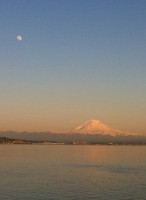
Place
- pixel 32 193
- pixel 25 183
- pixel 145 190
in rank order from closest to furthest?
pixel 32 193, pixel 145 190, pixel 25 183

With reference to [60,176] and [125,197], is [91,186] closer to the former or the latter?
[125,197]

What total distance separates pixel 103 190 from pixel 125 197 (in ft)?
18.3

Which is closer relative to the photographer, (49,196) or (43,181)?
(49,196)

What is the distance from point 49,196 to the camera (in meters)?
47.8

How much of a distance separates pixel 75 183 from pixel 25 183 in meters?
9.24

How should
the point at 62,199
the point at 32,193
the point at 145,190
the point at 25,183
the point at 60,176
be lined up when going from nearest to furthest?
1. the point at 62,199
2. the point at 32,193
3. the point at 145,190
4. the point at 25,183
5. the point at 60,176

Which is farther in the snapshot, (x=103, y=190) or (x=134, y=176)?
(x=134, y=176)

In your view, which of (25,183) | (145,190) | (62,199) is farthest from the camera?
(25,183)

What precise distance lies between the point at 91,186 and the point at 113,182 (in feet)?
22.1

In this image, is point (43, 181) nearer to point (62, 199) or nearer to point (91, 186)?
point (91, 186)

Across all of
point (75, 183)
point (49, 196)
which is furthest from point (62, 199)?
point (75, 183)

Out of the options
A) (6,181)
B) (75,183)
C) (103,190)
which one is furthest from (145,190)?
(6,181)

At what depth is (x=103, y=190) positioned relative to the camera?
52594 millimetres

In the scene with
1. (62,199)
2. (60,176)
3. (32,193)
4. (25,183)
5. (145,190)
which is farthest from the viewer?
(60,176)
